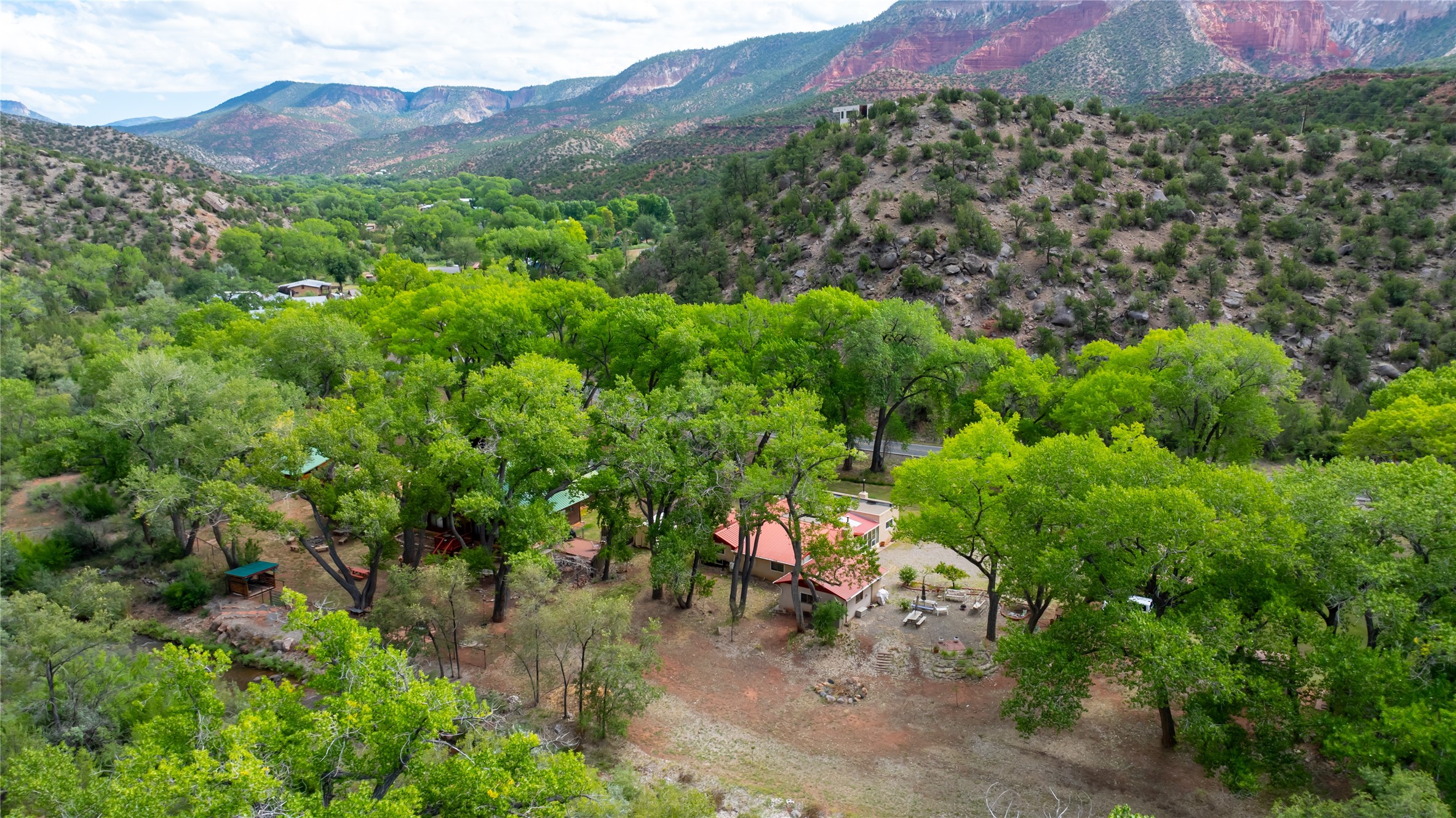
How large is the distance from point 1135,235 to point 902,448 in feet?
79.9

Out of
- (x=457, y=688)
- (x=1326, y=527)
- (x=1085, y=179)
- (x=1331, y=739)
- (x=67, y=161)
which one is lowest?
(x=1331, y=739)

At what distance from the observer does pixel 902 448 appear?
135 feet

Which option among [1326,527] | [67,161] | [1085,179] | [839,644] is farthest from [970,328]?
[67,161]

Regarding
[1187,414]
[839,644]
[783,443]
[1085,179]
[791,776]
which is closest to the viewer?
[791,776]

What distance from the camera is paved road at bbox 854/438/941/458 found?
135 feet

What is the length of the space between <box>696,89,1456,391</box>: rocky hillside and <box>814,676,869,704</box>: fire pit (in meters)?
29.8

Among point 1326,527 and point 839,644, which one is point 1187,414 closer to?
point 1326,527

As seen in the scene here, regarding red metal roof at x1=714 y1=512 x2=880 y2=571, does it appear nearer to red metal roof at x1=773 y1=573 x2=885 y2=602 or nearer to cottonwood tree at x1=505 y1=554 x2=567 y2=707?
red metal roof at x1=773 y1=573 x2=885 y2=602

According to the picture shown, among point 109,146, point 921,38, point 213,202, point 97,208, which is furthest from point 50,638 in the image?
point 921,38

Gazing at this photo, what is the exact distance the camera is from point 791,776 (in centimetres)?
1822

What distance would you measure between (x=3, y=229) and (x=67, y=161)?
15.5 m

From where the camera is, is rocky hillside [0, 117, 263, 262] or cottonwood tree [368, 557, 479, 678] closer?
cottonwood tree [368, 557, 479, 678]

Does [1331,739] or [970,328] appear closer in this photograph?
[1331,739]

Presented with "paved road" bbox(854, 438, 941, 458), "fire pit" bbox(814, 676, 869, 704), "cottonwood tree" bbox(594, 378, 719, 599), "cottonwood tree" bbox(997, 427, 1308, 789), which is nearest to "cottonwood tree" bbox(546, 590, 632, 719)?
"cottonwood tree" bbox(594, 378, 719, 599)
